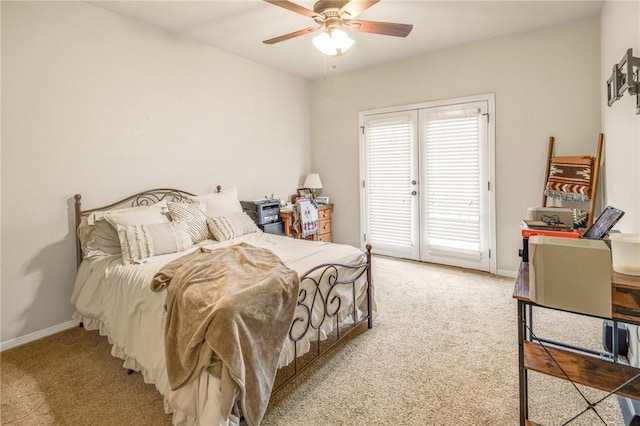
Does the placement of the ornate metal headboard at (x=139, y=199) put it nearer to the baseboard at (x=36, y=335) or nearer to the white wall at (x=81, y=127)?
the white wall at (x=81, y=127)

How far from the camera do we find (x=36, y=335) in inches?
106

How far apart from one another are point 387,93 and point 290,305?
12.3 ft

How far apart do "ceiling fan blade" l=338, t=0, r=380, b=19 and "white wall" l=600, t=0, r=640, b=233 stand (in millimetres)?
1549

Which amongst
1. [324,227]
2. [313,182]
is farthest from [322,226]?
[313,182]

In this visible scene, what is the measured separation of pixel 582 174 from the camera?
3.28 metres

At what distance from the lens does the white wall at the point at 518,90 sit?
3406 mm

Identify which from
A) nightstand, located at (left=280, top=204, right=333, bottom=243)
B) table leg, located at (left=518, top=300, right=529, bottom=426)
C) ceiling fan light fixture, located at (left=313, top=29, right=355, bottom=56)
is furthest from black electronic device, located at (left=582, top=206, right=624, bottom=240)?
nightstand, located at (left=280, top=204, right=333, bottom=243)

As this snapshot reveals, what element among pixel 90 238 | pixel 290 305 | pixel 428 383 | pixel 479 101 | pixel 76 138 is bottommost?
pixel 428 383

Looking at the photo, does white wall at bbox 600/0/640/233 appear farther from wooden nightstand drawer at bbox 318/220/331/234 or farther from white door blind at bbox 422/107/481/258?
wooden nightstand drawer at bbox 318/220/331/234

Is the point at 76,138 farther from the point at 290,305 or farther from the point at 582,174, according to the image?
the point at 582,174

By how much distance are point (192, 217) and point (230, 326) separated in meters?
1.82

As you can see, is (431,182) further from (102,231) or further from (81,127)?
(81,127)

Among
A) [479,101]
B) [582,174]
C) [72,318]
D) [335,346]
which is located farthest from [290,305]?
[479,101]

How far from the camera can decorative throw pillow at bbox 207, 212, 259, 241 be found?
3119mm
